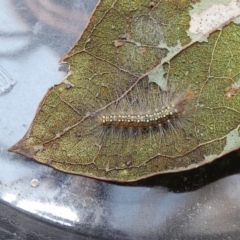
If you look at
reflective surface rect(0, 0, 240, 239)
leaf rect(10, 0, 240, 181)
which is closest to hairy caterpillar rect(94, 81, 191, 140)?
leaf rect(10, 0, 240, 181)

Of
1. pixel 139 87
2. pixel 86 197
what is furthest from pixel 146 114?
pixel 86 197

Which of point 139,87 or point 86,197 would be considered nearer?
point 139,87

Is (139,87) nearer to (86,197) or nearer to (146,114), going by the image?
(146,114)

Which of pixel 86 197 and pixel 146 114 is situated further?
pixel 86 197

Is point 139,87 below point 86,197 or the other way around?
the other way around

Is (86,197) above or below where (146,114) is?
below

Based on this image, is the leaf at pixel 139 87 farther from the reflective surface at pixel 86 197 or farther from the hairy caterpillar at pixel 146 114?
the reflective surface at pixel 86 197

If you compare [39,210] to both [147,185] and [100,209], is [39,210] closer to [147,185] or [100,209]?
[100,209]
